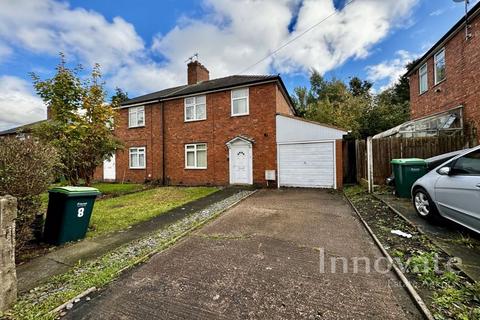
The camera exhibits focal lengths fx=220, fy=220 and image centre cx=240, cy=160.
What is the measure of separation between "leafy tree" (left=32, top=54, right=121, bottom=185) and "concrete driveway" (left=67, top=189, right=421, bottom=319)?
7906 millimetres

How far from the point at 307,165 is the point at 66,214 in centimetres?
1004

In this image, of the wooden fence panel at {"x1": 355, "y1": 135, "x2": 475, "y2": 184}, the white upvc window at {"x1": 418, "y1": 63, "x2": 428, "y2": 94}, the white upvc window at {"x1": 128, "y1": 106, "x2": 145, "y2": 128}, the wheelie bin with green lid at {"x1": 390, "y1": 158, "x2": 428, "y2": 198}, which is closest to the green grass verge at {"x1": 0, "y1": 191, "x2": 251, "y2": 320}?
the wheelie bin with green lid at {"x1": 390, "y1": 158, "x2": 428, "y2": 198}

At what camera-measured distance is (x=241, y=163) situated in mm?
12750

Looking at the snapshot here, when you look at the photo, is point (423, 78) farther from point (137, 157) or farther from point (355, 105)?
point (137, 157)

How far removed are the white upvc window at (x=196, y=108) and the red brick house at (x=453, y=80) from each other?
444 inches

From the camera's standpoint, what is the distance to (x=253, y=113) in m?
12.5

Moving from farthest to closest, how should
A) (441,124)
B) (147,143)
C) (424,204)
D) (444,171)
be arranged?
1. (147,143)
2. (441,124)
3. (424,204)
4. (444,171)

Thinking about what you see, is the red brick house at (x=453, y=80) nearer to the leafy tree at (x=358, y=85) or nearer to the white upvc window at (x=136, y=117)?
the white upvc window at (x=136, y=117)

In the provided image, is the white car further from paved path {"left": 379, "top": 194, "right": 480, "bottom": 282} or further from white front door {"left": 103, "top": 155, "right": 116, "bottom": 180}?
white front door {"left": 103, "top": 155, "right": 116, "bottom": 180}

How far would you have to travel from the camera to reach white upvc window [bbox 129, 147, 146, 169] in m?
15.9

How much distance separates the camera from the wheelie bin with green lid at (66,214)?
14.7 ft

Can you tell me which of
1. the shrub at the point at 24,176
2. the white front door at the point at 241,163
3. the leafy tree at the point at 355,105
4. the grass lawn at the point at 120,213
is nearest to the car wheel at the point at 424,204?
the grass lawn at the point at 120,213

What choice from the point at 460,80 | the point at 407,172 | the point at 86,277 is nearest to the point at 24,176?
the point at 86,277

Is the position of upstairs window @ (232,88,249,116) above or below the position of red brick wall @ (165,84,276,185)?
above
